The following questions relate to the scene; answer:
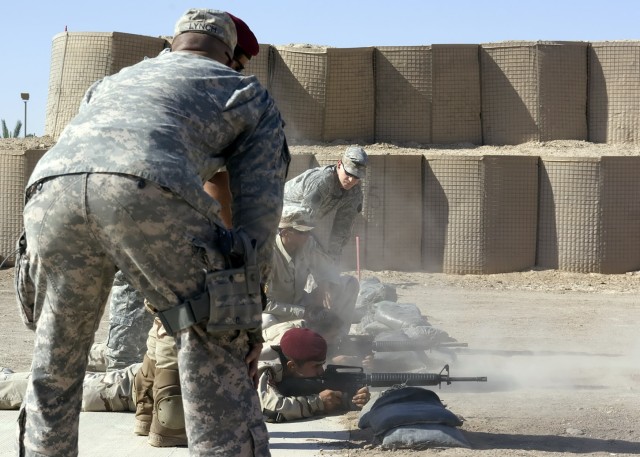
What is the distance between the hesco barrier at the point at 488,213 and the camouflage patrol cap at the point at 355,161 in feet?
12.8

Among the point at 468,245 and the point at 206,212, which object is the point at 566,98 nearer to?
the point at 468,245

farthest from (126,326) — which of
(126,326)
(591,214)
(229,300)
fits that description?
(591,214)

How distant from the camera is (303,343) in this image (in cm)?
464

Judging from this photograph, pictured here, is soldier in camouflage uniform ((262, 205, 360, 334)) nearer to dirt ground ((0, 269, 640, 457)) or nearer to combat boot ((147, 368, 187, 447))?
dirt ground ((0, 269, 640, 457))

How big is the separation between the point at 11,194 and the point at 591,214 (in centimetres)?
614

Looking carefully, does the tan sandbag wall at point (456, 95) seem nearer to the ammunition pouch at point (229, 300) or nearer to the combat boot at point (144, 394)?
the combat boot at point (144, 394)

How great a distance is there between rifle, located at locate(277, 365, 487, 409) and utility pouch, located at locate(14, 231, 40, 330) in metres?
1.89

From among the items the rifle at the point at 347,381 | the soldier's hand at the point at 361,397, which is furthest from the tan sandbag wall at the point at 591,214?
the soldier's hand at the point at 361,397

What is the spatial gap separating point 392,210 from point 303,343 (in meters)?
6.71

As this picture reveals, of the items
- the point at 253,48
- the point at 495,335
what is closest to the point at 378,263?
the point at 495,335

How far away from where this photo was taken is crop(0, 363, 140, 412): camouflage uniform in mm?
4699

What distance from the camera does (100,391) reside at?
15.4 feet

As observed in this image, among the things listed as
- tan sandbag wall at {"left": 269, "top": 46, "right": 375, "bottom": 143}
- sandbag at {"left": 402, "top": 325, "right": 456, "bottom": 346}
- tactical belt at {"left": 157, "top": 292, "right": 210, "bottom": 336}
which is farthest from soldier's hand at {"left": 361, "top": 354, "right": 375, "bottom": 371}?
tan sandbag wall at {"left": 269, "top": 46, "right": 375, "bottom": 143}

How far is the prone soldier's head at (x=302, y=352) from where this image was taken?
4.64 meters
